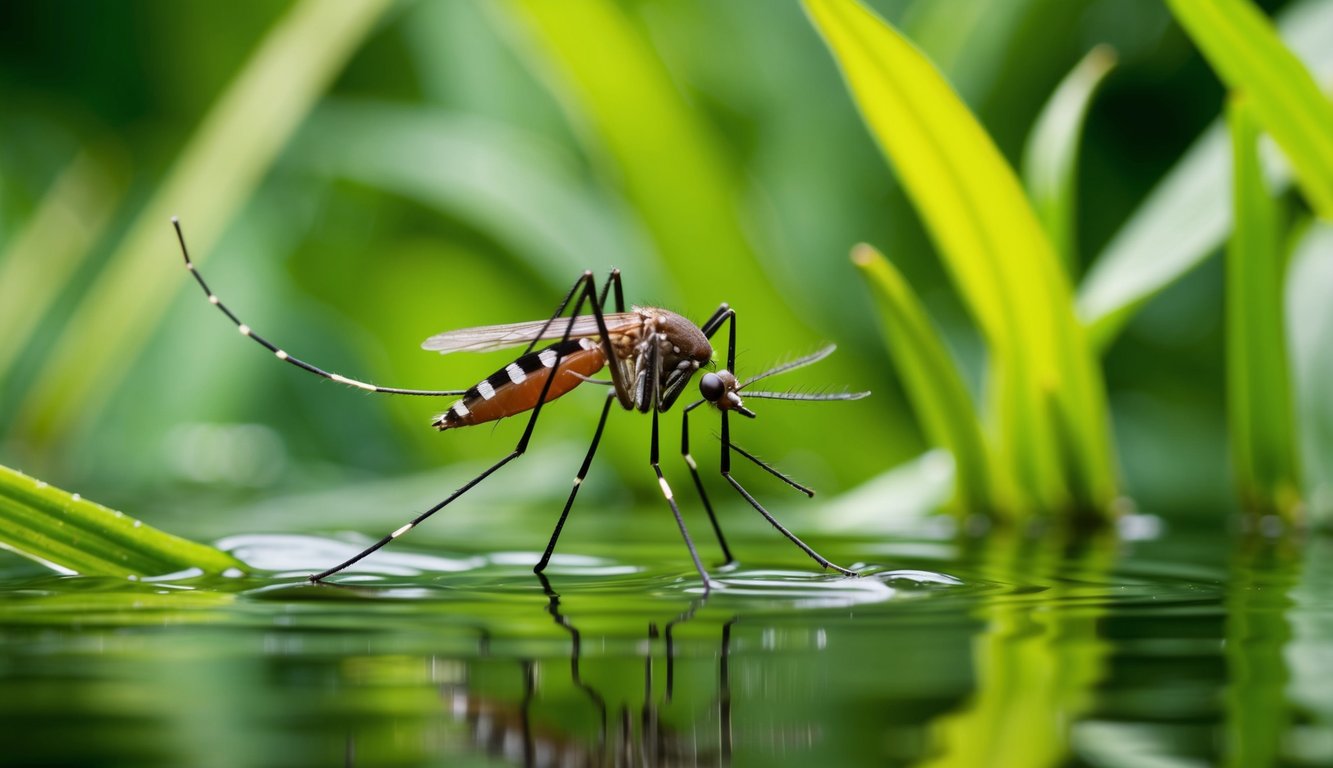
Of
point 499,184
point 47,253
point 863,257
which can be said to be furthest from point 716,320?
point 47,253

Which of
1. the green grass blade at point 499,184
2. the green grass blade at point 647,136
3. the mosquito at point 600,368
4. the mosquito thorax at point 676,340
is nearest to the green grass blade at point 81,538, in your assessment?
the mosquito at point 600,368

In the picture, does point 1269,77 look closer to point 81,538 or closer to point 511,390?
point 511,390

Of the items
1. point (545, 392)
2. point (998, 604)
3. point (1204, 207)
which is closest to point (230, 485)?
point (545, 392)

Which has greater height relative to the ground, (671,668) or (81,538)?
(81,538)

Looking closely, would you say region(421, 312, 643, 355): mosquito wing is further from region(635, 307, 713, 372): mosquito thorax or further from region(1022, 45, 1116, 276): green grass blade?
region(1022, 45, 1116, 276): green grass blade

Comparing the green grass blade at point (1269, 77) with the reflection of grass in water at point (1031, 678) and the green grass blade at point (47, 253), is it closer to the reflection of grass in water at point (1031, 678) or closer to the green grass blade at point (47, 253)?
the reflection of grass in water at point (1031, 678)
